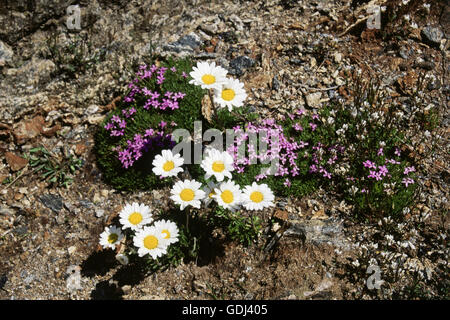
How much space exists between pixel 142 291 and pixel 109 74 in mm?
4042

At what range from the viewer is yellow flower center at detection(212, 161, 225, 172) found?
4855 mm

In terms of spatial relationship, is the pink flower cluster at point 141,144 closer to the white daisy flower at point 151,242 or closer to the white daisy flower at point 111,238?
the white daisy flower at point 111,238

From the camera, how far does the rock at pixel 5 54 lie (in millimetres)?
6652

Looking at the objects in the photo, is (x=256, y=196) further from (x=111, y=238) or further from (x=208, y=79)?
(x=111, y=238)

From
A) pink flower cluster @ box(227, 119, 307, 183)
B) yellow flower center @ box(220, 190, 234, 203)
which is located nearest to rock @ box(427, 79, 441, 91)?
pink flower cluster @ box(227, 119, 307, 183)

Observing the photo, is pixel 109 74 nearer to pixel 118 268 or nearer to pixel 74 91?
pixel 74 91

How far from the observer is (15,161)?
6.31 metres

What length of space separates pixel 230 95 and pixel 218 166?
40.3 inches

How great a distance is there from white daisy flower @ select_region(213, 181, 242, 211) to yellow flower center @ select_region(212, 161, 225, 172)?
0.74 feet

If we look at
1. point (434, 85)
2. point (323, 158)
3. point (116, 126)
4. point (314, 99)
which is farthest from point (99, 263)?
point (434, 85)

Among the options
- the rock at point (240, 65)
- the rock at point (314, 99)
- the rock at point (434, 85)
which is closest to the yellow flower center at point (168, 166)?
the rock at point (240, 65)

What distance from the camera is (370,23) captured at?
6832mm

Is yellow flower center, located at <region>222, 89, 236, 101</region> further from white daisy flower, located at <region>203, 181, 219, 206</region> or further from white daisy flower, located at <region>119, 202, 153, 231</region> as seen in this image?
white daisy flower, located at <region>119, 202, 153, 231</region>

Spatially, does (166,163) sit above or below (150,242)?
above
